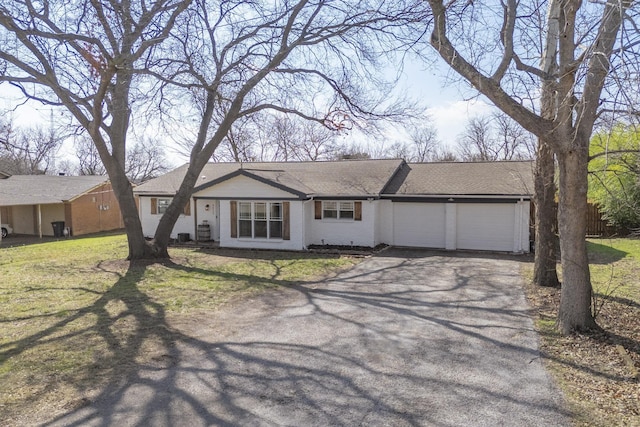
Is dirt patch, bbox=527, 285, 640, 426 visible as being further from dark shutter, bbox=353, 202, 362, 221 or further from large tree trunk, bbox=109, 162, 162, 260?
large tree trunk, bbox=109, 162, 162, 260

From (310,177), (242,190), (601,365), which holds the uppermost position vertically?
(310,177)

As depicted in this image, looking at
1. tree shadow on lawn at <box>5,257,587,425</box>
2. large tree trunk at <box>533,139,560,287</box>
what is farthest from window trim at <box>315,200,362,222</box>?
tree shadow on lawn at <box>5,257,587,425</box>

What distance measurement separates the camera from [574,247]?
22.7ft

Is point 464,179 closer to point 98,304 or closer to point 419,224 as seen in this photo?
point 419,224

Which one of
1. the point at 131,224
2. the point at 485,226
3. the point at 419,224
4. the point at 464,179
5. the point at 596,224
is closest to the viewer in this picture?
the point at 131,224

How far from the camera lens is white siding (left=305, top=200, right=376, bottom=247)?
17.4m

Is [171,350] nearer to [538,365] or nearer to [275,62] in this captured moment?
[538,365]

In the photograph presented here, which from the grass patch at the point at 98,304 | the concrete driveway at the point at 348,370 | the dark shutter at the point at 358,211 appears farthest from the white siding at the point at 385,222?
the concrete driveway at the point at 348,370

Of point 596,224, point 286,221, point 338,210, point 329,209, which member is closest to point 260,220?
point 286,221

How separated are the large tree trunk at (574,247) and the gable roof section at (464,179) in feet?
31.6

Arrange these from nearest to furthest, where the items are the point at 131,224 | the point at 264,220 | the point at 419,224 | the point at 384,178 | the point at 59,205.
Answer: the point at 131,224 < the point at 419,224 < the point at 264,220 < the point at 384,178 < the point at 59,205

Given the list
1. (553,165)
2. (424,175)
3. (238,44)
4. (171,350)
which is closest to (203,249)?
(238,44)

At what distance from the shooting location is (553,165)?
33.1 feet

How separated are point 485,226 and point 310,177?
767cm
